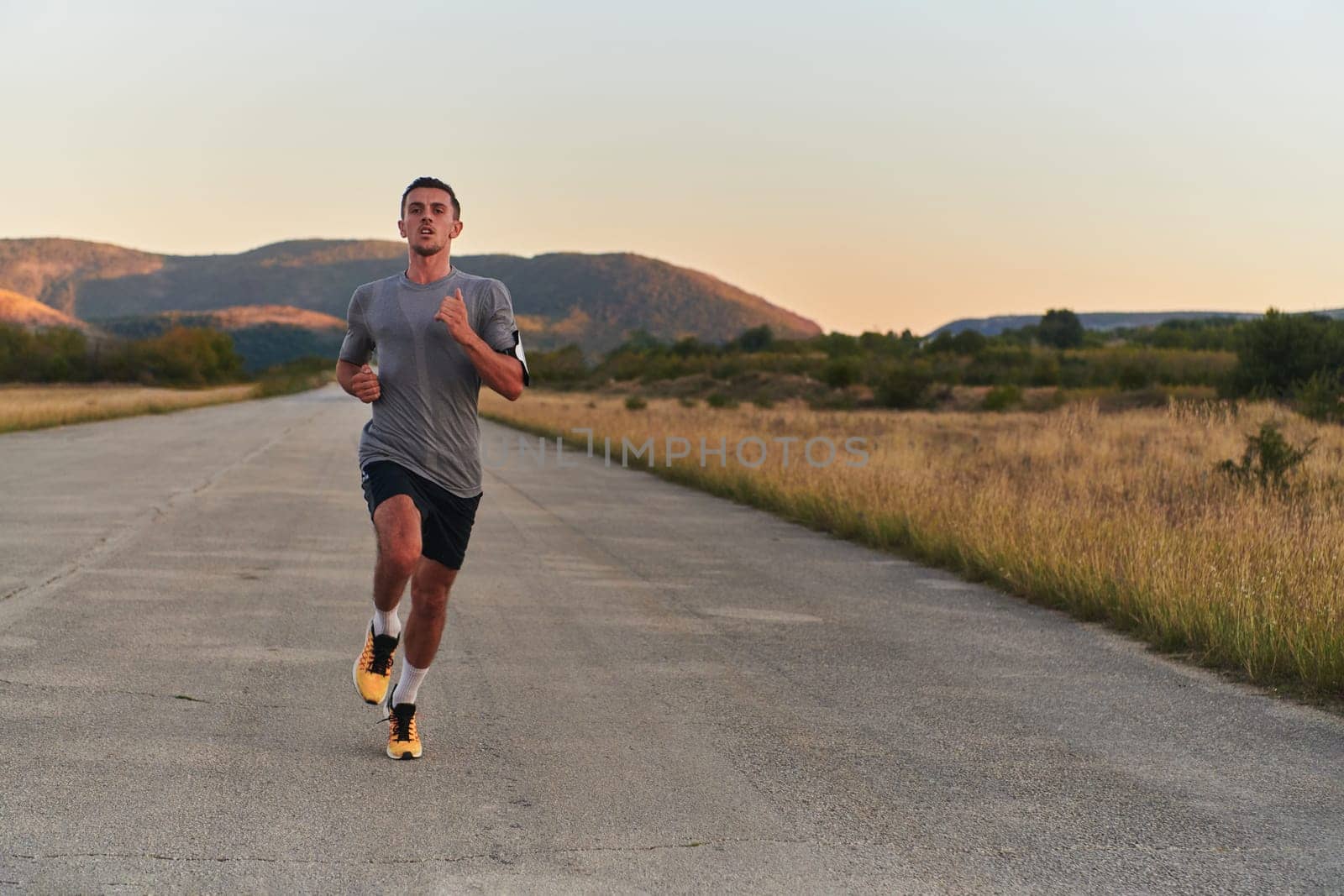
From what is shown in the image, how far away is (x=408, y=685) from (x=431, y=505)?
76 cm

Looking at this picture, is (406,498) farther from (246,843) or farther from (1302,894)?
(1302,894)

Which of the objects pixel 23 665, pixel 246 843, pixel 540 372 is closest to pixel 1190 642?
pixel 246 843

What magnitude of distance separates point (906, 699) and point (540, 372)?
12324 cm

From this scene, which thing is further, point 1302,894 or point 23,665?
point 23,665

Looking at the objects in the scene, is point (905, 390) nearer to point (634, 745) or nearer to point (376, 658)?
point (634, 745)

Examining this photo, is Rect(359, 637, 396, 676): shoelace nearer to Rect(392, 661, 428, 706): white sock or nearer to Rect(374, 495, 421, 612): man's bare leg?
Rect(392, 661, 428, 706): white sock

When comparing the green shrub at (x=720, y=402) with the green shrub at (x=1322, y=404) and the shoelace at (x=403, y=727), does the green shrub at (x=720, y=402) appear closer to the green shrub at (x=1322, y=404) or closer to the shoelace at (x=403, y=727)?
the green shrub at (x=1322, y=404)

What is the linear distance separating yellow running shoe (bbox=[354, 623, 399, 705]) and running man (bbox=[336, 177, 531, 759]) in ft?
0.50

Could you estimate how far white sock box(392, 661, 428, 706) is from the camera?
210 inches

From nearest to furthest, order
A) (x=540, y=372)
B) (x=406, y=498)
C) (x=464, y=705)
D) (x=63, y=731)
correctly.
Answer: (x=406, y=498), (x=63, y=731), (x=464, y=705), (x=540, y=372)

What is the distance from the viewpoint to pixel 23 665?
268 inches

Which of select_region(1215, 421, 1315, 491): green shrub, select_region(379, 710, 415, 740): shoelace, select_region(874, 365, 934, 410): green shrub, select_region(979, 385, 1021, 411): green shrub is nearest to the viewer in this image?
select_region(379, 710, 415, 740): shoelace

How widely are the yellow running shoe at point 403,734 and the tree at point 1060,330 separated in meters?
115

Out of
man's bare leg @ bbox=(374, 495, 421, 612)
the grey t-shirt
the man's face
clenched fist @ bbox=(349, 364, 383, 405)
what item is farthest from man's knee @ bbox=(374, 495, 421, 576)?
the man's face
